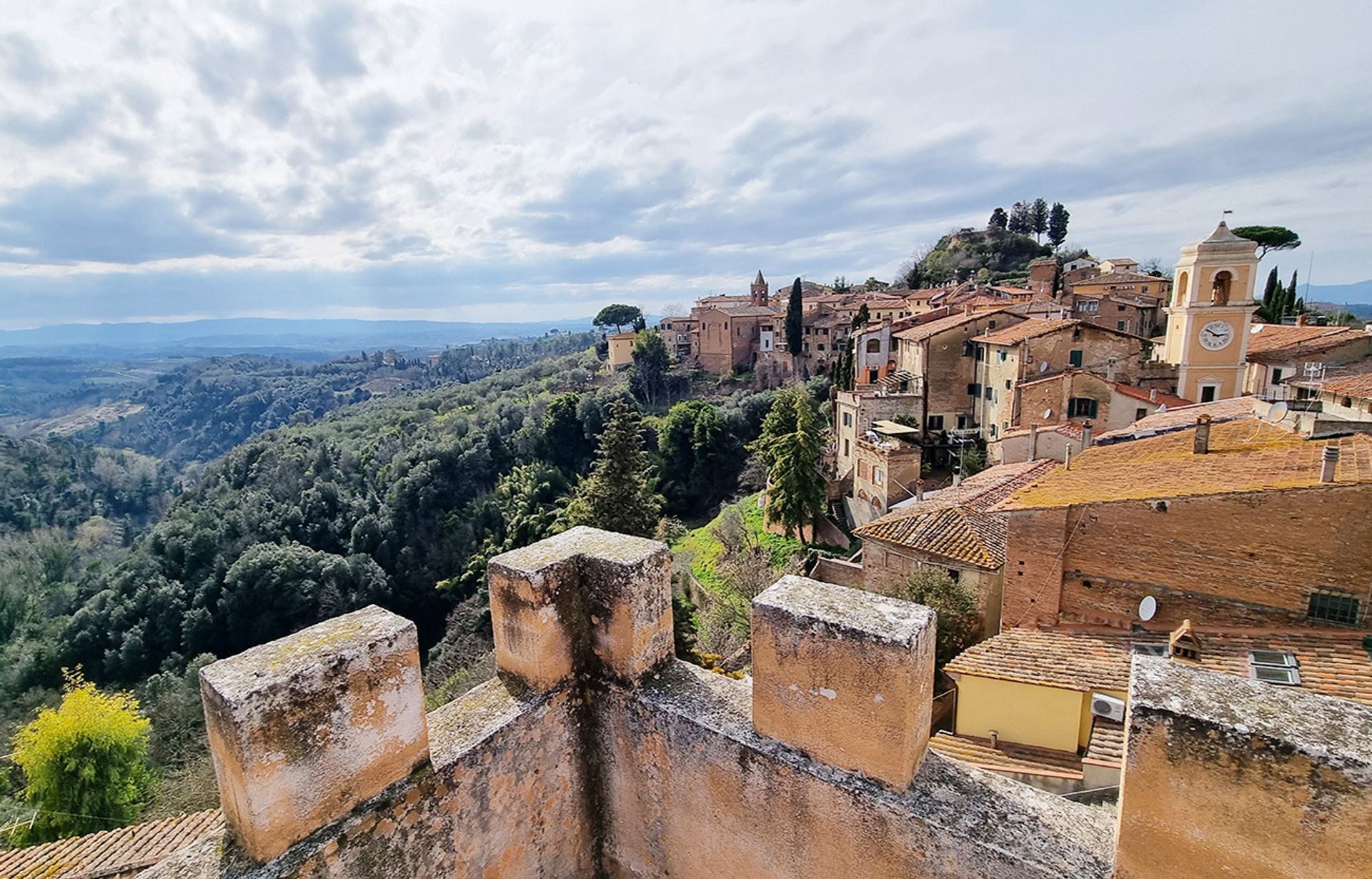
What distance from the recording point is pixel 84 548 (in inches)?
2267

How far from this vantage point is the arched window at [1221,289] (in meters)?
23.2

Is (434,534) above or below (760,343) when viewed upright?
below

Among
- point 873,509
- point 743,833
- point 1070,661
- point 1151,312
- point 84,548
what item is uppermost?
point 1151,312

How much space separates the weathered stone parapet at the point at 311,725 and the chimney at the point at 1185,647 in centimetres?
966

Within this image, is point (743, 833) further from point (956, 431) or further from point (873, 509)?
point (956, 431)

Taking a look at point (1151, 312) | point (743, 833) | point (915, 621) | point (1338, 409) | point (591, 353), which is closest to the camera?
A: point (915, 621)

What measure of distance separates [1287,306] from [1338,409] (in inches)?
1319

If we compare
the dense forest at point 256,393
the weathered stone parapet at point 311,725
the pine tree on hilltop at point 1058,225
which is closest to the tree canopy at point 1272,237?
the pine tree on hilltop at point 1058,225

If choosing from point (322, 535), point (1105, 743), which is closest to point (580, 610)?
point (1105, 743)

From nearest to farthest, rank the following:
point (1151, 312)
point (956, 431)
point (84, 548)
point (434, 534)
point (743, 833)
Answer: point (743, 833)
point (956, 431)
point (1151, 312)
point (434, 534)
point (84, 548)

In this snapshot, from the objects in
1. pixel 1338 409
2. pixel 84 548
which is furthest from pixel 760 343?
pixel 84 548

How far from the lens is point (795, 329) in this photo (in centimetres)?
5291

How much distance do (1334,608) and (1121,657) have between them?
2.82m

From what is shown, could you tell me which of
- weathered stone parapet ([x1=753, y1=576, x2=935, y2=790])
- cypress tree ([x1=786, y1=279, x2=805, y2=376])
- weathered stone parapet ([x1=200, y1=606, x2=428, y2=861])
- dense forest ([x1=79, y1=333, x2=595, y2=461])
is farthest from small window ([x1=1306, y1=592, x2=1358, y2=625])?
dense forest ([x1=79, y1=333, x2=595, y2=461])
